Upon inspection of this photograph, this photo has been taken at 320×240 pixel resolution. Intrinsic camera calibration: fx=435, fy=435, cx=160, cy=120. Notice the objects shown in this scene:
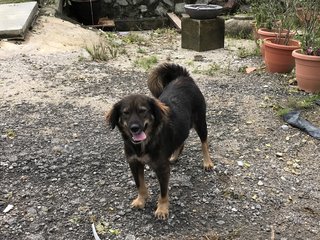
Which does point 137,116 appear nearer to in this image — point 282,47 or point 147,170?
point 147,170

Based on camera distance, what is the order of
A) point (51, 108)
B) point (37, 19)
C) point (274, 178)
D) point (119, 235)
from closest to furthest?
1. point (119, 235)
2. point (274, 178)
3. point (51, 108)
4. point (37, 19)

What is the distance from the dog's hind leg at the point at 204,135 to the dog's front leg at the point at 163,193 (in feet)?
2.52

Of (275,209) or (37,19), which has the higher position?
(37,19)

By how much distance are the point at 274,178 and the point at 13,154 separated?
2.52 metres

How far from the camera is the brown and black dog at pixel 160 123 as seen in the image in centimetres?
306

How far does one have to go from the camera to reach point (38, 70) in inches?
263

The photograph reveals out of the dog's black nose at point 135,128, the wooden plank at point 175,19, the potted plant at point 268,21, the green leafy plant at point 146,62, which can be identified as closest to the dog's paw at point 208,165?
the dog's black nose at point 135,128

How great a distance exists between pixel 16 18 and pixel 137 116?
6.11m

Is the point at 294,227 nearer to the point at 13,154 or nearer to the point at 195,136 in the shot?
the point at 195,136

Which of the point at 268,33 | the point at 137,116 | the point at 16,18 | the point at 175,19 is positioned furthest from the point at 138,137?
the point at 175,19

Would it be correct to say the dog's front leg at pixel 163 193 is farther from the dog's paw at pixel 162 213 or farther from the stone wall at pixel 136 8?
the stone wall at pixel 136 8

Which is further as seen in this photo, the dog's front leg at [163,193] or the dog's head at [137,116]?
the dog's front leg at [163,193]

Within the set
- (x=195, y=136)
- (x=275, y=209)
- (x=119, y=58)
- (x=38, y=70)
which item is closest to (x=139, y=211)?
(x=275, y=209)

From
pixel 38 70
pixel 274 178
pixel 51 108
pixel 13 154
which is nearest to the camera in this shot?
pixel 274 178
